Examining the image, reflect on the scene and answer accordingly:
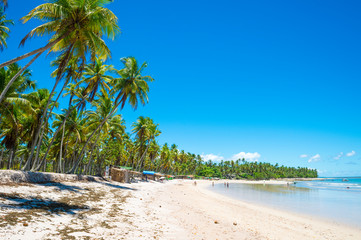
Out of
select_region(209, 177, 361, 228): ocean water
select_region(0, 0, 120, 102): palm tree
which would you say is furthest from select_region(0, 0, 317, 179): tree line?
select_region(209, 177, 361, 228): ocean water

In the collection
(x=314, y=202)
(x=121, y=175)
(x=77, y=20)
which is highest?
(x=77, y=20)

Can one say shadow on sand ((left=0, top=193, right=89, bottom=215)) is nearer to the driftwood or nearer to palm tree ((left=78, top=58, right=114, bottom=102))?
the driftwood

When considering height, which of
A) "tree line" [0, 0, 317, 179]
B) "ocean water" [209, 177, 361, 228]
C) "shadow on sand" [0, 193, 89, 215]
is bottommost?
"ocean water" [209, 177, 361, 228]

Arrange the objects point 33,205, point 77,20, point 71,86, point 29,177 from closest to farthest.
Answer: point 33,205
point 77,20
point 29,177
point 71,86

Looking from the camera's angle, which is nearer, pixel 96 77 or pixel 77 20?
pixel 77 20

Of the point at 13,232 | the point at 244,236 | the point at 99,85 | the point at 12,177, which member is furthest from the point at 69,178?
the point at 244,236

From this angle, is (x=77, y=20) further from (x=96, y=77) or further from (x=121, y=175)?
(x=121, y=175)

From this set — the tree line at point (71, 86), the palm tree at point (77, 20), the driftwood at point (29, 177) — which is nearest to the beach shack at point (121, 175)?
the tree line at point (71, 86)

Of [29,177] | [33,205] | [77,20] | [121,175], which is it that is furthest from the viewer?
[121,175]

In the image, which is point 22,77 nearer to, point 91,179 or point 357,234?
point 91,179

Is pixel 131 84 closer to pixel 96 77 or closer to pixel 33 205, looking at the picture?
pixel 96 77

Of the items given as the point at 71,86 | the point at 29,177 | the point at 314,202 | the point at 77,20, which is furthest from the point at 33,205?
the point at 314,202

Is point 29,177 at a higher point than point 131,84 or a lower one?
lower

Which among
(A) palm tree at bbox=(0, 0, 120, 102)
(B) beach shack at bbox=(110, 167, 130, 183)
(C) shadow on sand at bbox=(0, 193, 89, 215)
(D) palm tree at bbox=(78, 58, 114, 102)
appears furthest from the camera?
(B) beach shack at bbox=(110, 167, 130, 183)
